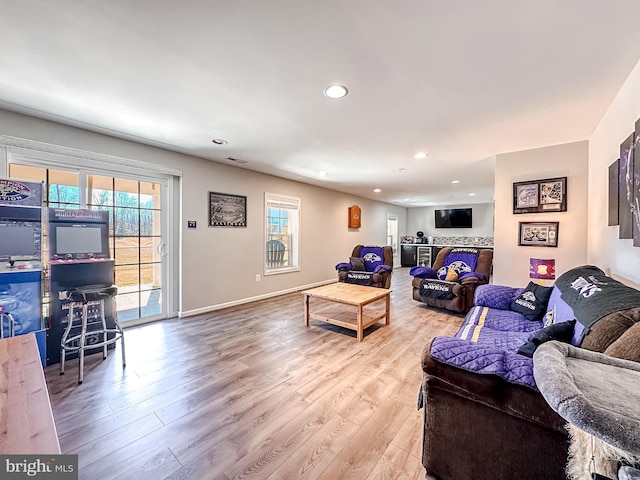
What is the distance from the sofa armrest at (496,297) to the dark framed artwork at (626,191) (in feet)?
3.49

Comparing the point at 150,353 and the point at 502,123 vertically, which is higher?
the point at 502,123

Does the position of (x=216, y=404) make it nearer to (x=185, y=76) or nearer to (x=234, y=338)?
(x=234, y=338)

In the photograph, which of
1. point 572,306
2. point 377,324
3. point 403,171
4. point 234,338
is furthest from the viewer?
point 403,171

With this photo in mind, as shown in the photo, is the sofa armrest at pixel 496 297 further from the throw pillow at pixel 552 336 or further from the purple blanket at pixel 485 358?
the throw pillow at pixel 552 336

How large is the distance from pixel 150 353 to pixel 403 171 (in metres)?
4.43

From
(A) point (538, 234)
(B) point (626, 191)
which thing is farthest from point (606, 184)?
(A) point (538, 234)

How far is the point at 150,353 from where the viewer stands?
272 cm

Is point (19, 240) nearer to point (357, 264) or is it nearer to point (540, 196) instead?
point (357, 264)

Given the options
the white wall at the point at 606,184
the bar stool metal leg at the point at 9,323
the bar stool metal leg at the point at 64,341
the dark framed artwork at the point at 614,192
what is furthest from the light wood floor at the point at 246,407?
the dark framed artwork at the point at 614,192

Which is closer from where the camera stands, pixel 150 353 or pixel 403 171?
pixel 150 353

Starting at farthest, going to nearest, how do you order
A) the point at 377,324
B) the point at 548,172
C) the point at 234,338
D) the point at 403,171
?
1. the point at 403,171
2. the point at 377,324
3. the point at 548,172
4. the point at 234,338

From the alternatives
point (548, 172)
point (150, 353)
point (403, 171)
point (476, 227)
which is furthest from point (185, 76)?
point (476, 227)

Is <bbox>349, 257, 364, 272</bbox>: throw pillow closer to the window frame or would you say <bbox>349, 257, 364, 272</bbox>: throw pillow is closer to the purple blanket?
the window frame

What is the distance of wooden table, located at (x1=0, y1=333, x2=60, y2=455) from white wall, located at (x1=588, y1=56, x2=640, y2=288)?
2972mm
